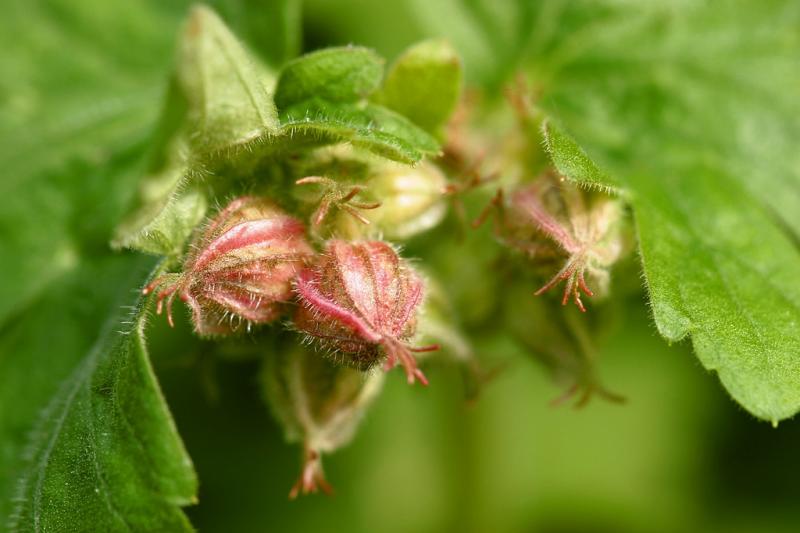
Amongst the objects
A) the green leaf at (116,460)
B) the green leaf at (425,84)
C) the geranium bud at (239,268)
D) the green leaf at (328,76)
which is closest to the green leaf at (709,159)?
the green leaf at (425,84)

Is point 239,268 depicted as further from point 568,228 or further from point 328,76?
point 568,228

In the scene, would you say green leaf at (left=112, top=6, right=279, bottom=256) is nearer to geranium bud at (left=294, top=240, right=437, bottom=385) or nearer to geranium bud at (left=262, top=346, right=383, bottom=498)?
geranium bud at (left=294, top=240, right=437, bottom=385)

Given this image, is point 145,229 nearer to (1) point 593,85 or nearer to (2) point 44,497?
(2) point 44,497

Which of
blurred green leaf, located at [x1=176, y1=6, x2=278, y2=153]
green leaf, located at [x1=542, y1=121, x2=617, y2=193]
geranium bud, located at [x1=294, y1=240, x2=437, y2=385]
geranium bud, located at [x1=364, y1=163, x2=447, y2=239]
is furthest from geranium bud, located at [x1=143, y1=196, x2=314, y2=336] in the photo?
green leaf, located at [x1=542, y1=121, x2=617, y2=193]

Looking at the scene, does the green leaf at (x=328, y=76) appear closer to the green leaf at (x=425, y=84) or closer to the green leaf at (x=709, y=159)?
the green leaf at (x=425, y=84)

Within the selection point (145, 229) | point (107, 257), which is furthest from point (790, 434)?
point (145, 229)

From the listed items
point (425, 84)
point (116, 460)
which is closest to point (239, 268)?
point (116, 460)
